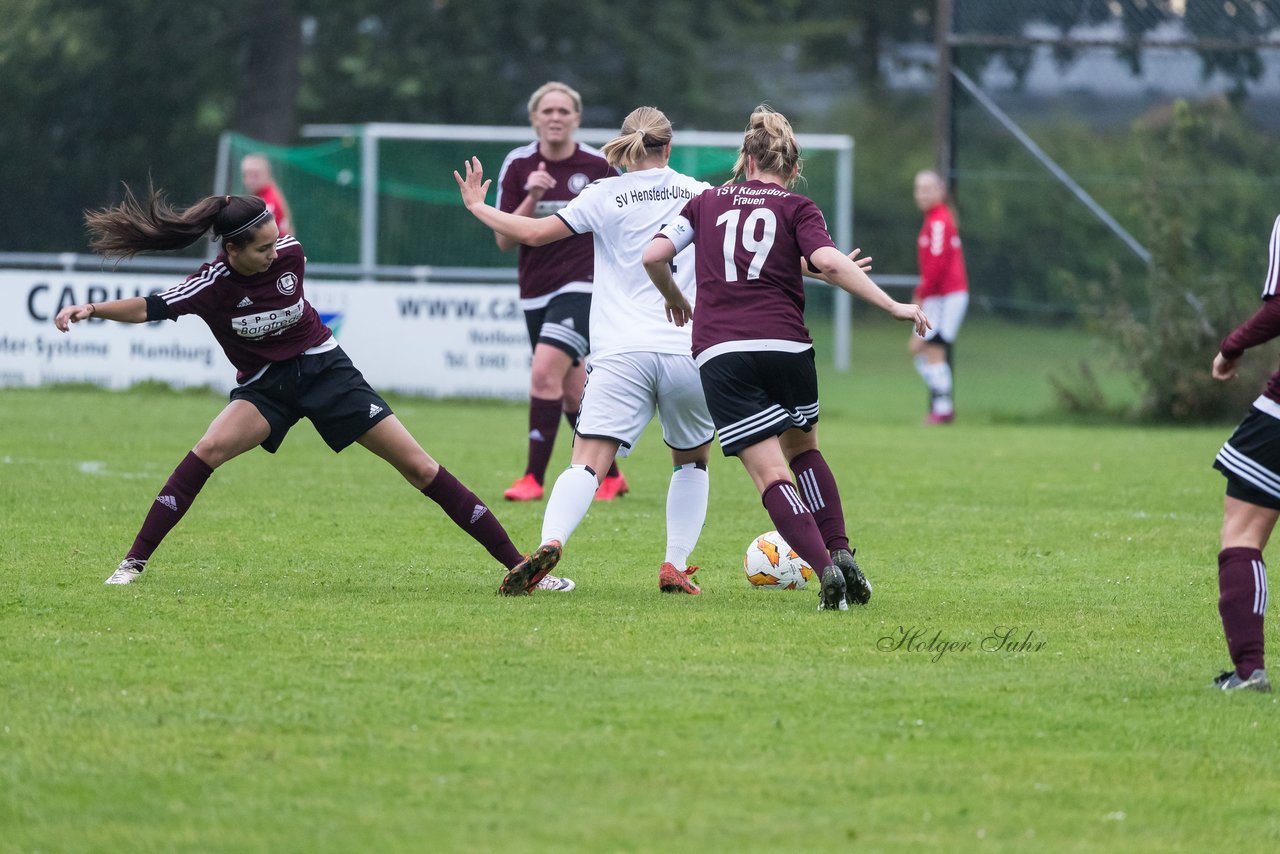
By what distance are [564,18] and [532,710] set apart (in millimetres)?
29957

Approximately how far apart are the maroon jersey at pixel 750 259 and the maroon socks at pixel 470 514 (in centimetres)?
113

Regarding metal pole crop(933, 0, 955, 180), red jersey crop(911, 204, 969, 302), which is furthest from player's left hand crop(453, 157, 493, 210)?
metal pole crop(933, 0, 955, 180)

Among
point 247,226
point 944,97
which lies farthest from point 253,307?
point 944,97

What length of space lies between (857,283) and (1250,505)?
5.43 ft

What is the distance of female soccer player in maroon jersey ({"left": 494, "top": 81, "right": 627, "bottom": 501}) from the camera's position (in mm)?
10562

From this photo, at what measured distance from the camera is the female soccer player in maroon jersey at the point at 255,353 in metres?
6.87

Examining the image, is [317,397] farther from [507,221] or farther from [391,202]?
[391,202]

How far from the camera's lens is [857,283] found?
6.51 metres

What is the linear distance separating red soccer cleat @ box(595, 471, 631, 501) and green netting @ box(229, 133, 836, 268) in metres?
12.2

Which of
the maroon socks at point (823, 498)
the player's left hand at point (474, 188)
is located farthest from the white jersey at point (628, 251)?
the maroon socks at point (823, 498)

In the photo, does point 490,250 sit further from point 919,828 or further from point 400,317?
point 919,828

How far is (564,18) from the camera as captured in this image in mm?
33844

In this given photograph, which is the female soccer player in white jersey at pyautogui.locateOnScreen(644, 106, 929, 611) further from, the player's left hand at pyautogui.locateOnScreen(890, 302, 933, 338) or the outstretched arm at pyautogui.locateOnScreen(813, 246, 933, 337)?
the player's left hand at pyautogui.locateOnScreen(890, 302, 933, 338)

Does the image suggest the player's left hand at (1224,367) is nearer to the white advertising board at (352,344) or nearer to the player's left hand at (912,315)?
the player's left hand at (912,315)
